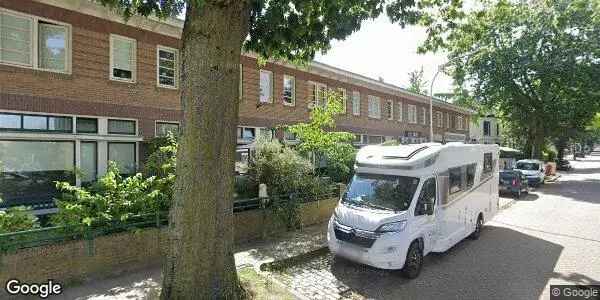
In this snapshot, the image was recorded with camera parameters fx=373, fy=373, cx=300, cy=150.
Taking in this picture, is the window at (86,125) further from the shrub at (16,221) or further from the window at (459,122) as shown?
the window at (459,122)

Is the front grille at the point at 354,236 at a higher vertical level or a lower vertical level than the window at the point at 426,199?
lower

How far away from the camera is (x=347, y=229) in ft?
25.2

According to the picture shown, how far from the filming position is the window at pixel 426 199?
776cm

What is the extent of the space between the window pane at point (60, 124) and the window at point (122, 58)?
6.88 feet

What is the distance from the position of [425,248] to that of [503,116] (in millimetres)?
30666

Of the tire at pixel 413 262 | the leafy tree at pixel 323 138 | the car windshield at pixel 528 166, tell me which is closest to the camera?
the tire at pixel 413 262

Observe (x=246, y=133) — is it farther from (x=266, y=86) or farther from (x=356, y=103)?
(x=356, y=103)

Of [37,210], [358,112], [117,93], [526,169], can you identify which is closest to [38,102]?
[117,93]

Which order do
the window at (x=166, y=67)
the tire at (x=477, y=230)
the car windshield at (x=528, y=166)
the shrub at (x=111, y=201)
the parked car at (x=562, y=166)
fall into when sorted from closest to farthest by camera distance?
the shrub at (x=111, y=201)
the tire at (x=477, y=230)
the window at (x=166, y=67)
the car windshield at (x=528, y=166)
the parked car at (x=562, y=166)

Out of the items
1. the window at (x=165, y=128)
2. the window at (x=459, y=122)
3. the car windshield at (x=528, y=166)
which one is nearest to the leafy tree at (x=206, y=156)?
the window at (x=165, y=128)

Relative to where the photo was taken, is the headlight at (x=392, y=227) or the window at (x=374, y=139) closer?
the headlight at (x=392, y=227)

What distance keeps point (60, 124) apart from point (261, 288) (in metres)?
9.54

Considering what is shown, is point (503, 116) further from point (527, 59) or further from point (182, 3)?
point (182, 3)

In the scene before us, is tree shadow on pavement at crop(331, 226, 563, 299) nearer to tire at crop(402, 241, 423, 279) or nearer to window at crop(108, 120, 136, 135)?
tire at crop(402, 241, 423, 279)
